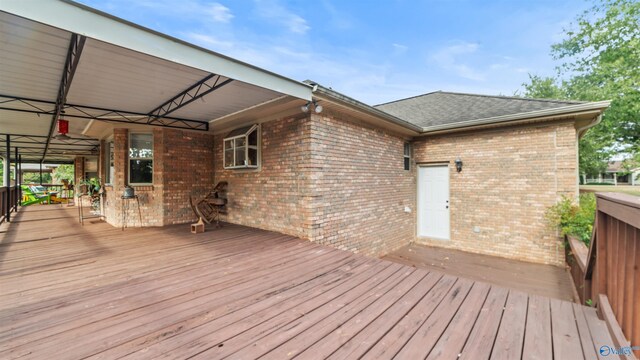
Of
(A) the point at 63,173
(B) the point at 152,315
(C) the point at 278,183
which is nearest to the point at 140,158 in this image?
(C) the point at 278,183

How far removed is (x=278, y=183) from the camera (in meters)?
5.18

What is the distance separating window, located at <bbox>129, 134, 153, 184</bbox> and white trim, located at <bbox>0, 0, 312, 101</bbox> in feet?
14.9

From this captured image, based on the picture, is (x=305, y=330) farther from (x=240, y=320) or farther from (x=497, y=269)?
(x=497, y=269)

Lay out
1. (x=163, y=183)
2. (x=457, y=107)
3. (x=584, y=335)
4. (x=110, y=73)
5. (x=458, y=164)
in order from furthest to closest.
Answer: (x=457, y=107), (x=458, y=164), (x=163, y=183), (x=110, y=73), (x=584, y=335)

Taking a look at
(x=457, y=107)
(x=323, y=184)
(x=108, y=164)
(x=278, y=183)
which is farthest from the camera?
(x=457, y=107)

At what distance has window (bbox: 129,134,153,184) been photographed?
6.25 metres

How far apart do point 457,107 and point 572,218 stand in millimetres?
4395

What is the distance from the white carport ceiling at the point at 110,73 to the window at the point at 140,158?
54 cm

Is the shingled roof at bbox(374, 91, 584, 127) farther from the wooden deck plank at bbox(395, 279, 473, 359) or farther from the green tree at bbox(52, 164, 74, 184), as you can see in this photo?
the green tree at bbox(52, 164, 74, 184)

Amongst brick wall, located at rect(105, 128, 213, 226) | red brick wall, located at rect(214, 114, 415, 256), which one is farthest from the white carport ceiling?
red brick wall, located at rect(214, 114, 415, 256)

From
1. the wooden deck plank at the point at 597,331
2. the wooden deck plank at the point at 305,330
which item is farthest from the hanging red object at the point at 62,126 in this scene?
the wooden deck plank at the point at 597,331

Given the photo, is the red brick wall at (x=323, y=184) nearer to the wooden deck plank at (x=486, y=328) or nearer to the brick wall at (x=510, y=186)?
the brick wall at (x=510, y=186)

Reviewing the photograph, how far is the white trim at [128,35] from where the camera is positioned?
76.9 inches

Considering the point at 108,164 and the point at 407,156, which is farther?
the point at 407,156
